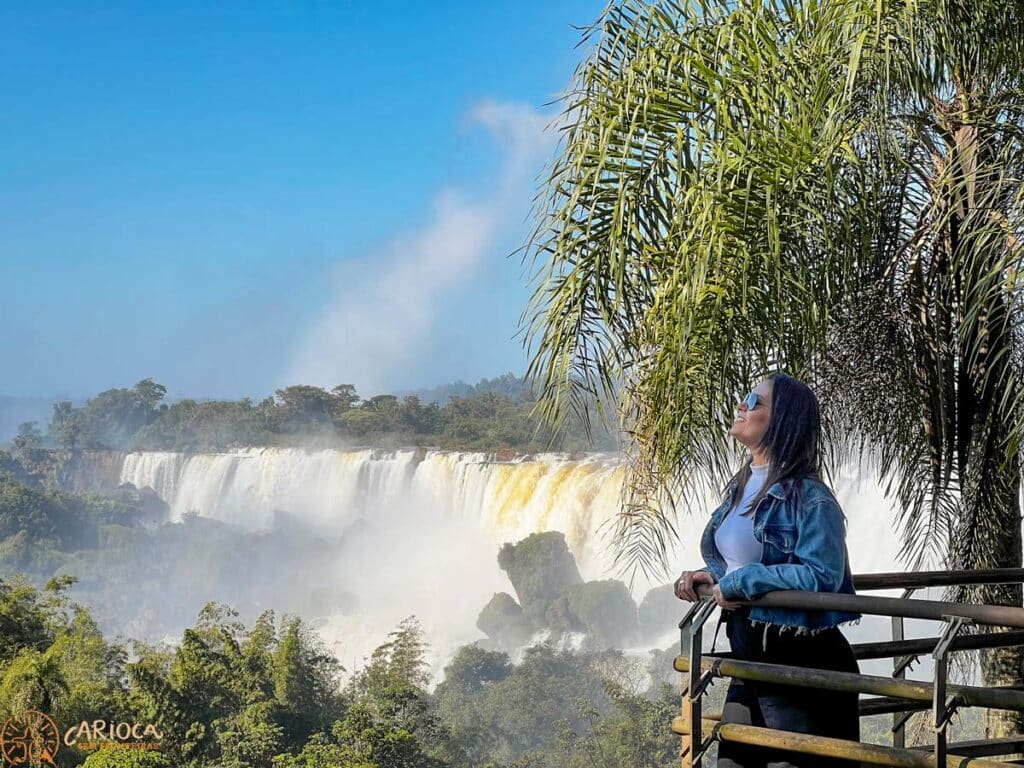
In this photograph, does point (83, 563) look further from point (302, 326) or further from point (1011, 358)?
point (1011, 358)

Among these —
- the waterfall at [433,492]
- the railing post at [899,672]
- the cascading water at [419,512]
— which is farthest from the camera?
the cascading water at [419,512]

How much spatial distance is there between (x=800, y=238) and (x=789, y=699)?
1.59 metres

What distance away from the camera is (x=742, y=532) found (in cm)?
197

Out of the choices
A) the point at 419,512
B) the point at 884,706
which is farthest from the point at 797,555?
the point at 419,512

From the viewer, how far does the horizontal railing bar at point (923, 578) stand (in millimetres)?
2373

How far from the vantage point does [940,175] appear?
3.35 metres

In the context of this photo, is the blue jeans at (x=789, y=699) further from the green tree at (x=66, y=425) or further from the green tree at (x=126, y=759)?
the green tree at (x=66, y=425)

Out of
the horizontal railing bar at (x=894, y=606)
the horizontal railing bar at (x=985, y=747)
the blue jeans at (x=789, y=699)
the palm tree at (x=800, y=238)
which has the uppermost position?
the palm tree at (x=800, y=238)

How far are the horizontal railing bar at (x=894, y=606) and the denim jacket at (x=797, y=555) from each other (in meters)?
0.03

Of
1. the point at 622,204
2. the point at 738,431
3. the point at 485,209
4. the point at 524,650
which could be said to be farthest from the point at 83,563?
the point at 738,431

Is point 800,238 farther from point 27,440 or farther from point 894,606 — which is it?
point 27,440

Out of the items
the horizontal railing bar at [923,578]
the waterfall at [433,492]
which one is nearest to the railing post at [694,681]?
the horizontal railing bar at [923,578]

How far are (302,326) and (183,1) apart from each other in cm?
730

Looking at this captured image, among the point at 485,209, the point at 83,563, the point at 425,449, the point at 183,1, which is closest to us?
the point at 425,449
